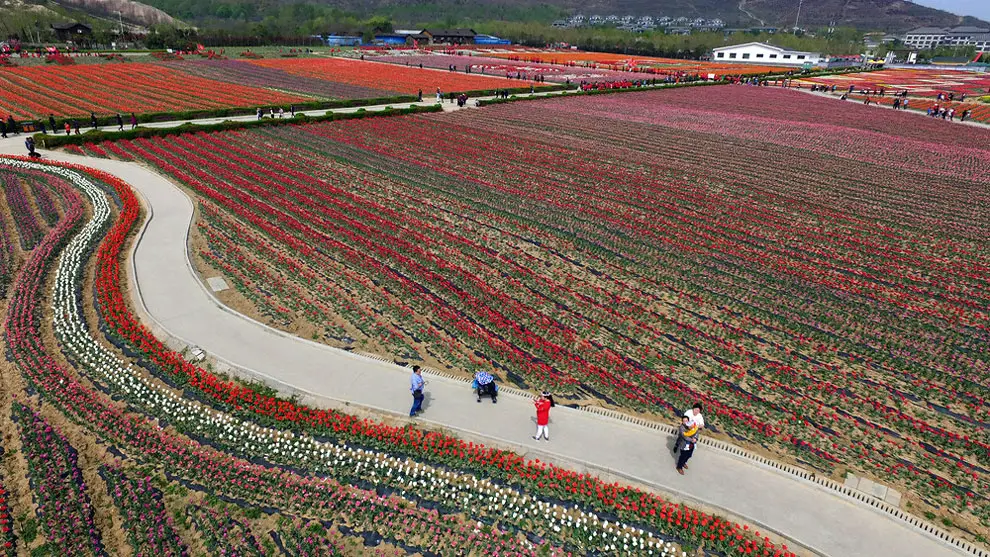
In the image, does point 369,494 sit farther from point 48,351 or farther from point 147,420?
point 48,351

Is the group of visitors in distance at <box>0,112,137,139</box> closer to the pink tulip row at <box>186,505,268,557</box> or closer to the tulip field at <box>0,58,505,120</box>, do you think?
Result: the tulip field at <box>0,58,505,120</box>

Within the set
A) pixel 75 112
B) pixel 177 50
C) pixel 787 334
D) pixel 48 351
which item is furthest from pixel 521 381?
pixel 177 50

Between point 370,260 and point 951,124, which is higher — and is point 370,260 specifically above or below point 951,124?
below

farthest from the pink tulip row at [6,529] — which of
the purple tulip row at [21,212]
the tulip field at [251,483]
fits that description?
the purple tulip row at [21,212]

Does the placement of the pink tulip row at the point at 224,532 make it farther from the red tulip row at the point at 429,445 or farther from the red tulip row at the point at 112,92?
the red tulip row at the point at 112,92

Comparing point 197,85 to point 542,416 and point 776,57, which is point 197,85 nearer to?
point 542,416

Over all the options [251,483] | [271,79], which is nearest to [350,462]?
[251,483]
